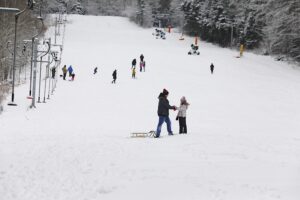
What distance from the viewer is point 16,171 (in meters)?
10.8

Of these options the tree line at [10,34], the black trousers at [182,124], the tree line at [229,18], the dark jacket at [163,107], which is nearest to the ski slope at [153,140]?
the black trousers at [182,124]

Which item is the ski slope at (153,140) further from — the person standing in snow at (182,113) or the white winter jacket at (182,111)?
the white winter jacket at (182,111)

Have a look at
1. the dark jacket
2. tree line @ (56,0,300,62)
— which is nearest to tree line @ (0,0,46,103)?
the dark jacket

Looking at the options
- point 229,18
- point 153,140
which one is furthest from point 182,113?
point 229,18

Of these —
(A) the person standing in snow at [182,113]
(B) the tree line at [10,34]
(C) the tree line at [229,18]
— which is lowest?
(A) the person standing in snow at [182,113]

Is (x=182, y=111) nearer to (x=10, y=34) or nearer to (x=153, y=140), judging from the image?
(x=153, y=140)

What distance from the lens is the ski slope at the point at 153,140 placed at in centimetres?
1007

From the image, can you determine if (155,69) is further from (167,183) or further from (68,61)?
(167,183)

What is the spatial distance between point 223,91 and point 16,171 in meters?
28.6

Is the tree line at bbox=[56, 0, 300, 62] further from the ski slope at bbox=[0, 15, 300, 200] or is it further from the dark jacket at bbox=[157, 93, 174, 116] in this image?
the dark jacket at bbox=[157, 93, 174, 116]

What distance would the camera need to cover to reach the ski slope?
10.1 meters

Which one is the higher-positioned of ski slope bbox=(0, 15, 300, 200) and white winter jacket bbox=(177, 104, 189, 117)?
white winter jacket bbox=(177, 104, 189, 117)

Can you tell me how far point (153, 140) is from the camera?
623 inches

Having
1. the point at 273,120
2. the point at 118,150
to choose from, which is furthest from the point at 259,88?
the point at 118,150
